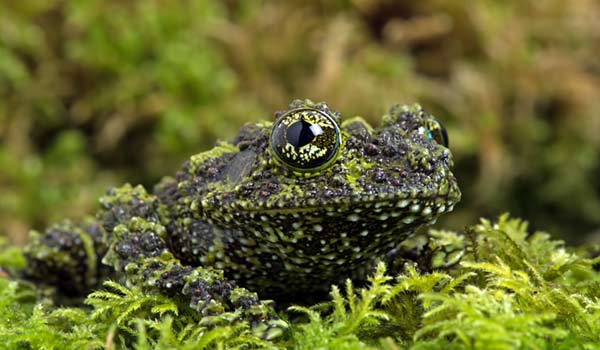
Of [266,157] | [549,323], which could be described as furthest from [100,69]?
[549,323]

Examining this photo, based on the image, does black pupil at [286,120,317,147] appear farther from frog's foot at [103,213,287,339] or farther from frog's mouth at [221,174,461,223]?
frog's foot at [103,213,287,339]

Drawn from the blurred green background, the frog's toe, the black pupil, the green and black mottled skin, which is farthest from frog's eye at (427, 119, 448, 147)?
the blurred green background

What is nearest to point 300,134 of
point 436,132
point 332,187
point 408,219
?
point 332,187

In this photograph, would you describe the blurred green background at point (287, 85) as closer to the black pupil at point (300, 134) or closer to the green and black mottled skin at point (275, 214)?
the green and black mottled skin at point (275, 214)

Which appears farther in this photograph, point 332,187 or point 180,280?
point 180,280

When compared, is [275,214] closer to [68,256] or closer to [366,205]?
[366,205]

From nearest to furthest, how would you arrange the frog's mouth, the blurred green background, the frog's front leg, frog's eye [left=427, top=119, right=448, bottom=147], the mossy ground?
the mossy ground < the frog's mouth < the frog's front leg < frog's eye [left=427, top=119, right=448, bottom=147] < the blurred green background

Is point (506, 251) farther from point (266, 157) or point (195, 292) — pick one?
point (195, 292)

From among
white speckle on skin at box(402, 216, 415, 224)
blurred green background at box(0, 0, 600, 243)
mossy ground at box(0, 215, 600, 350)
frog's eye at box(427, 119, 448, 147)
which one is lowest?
mossy ground at box(0, 215, 600, 350)
